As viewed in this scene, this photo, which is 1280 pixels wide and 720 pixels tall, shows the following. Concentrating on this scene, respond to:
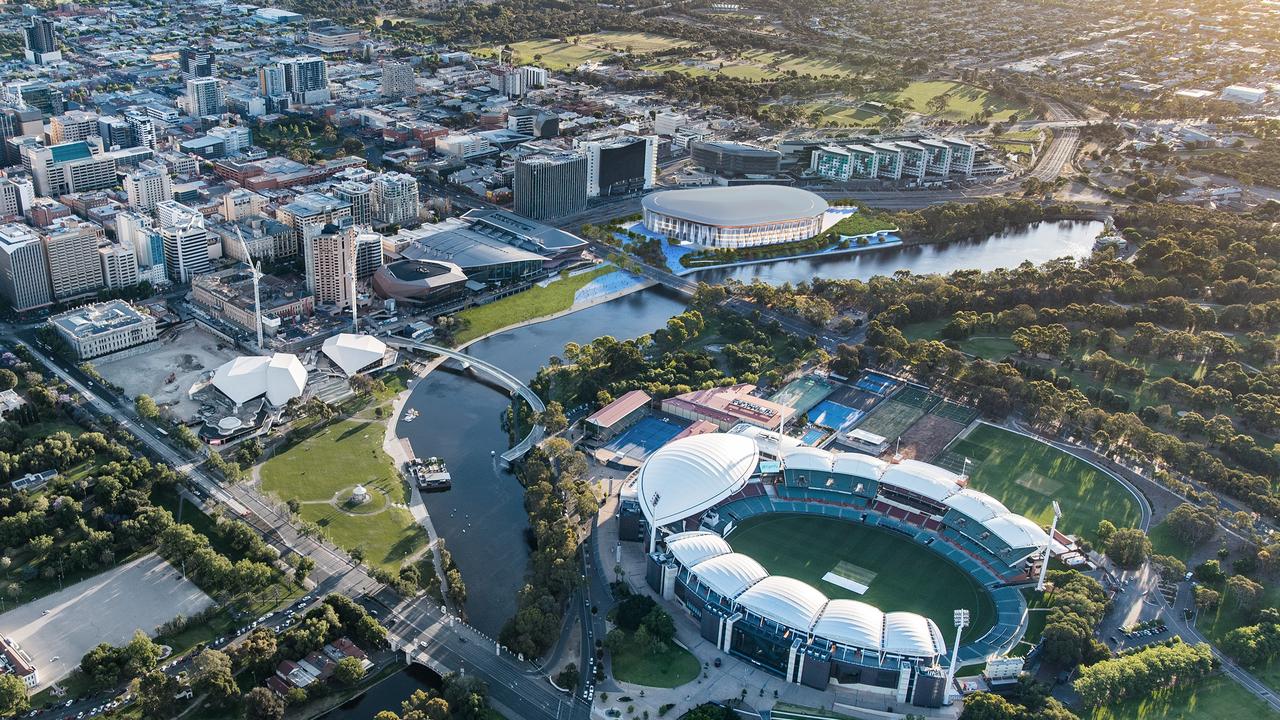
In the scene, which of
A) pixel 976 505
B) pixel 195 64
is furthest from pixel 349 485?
pixel 195 64

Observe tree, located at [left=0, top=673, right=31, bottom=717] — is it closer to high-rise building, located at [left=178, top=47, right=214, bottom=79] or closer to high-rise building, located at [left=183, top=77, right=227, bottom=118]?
high-rise building, located at [left=183, top=77, right=227, bottom=118]

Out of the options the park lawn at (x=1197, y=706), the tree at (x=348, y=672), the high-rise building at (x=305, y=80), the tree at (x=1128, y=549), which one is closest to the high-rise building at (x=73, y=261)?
the tree at (x=348, y=672)

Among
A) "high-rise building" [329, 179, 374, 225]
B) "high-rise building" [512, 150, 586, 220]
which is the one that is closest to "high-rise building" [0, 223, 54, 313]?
"high-rise building" [329, 179, 374, 225]

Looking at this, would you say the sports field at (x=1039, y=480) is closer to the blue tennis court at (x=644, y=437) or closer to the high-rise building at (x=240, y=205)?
the blue tennis court at (x=644, y=437)

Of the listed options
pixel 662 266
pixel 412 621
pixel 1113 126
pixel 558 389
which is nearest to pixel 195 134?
pixel 662 266

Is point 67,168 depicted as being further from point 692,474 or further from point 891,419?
point 891,419

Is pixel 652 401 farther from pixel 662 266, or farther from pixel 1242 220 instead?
pixel 1242 220
